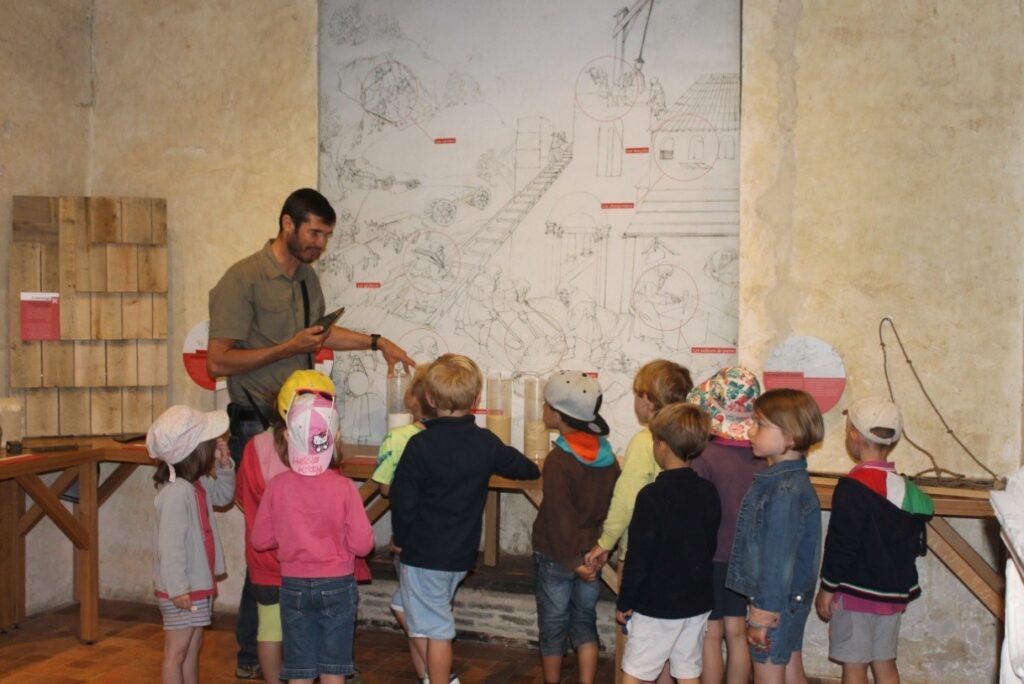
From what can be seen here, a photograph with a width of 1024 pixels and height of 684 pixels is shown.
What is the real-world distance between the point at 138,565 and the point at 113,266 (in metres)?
1.62

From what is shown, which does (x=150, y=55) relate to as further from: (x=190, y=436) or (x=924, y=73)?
(x=924, y=73)

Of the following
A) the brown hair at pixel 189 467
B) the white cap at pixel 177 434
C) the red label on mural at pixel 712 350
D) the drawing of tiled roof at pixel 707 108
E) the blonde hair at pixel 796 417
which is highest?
the drawing of tiled roof at pixel 707 108

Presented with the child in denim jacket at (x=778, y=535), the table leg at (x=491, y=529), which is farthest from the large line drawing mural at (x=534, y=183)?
the child in denim jacket at (x=778, y=535)

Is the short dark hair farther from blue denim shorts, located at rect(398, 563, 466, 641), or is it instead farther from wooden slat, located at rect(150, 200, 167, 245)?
blue denim shorts, located at rect(398, 563, 466, 641)

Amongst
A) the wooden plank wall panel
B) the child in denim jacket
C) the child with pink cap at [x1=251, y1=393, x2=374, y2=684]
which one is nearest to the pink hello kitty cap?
the child with pink cap at [x1=251, y1=393, x2=374, y2=684]

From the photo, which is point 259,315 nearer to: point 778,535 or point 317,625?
point 317,625

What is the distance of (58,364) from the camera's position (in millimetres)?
5152

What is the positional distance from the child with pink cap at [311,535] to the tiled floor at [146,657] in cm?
110

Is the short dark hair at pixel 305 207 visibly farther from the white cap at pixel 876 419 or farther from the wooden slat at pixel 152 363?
the white cap at pixel 876 419

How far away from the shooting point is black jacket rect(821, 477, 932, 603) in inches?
135

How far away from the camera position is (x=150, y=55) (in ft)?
18.1

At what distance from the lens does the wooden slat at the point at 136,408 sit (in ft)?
17.4

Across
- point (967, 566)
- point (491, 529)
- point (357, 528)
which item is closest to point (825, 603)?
point (967, 566)

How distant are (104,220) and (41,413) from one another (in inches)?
39.3
